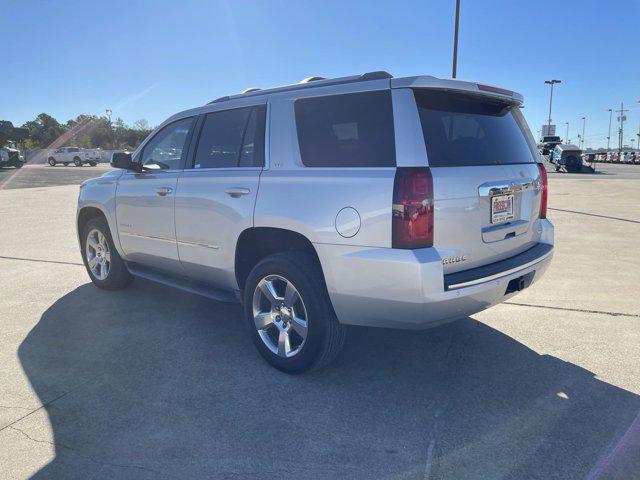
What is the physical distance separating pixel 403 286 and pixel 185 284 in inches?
89.5

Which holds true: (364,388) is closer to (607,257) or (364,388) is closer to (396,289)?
(396,289)

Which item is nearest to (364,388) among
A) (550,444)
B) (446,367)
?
(446,367)

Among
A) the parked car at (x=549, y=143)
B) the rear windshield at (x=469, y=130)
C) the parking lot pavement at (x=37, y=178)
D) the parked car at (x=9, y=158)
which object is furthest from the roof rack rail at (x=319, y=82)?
the parked car at (x=549, y=143)

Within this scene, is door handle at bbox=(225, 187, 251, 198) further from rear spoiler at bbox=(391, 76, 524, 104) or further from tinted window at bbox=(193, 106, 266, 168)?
rear spoiler at bbox=(391, 76, 524, 104)

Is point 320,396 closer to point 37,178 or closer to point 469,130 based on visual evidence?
point 469,130

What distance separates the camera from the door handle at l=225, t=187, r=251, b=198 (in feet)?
11.9

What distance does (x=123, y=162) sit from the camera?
4.74 metres

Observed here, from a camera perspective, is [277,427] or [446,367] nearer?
[277,427]

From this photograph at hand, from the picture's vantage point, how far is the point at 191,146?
4379mm

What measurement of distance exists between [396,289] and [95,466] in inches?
72.0

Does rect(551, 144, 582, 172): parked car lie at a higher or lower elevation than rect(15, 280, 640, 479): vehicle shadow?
higher

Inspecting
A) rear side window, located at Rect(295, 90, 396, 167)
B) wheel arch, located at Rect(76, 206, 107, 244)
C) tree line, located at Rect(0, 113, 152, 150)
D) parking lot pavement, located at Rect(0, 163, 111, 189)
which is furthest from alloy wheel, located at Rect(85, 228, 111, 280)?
tree line, located at Rect(0, 113, 152, 150)

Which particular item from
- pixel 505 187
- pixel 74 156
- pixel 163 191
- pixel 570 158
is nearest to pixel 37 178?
pixel 74 156

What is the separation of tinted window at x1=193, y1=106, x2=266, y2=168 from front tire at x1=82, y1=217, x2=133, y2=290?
1.77 meters
